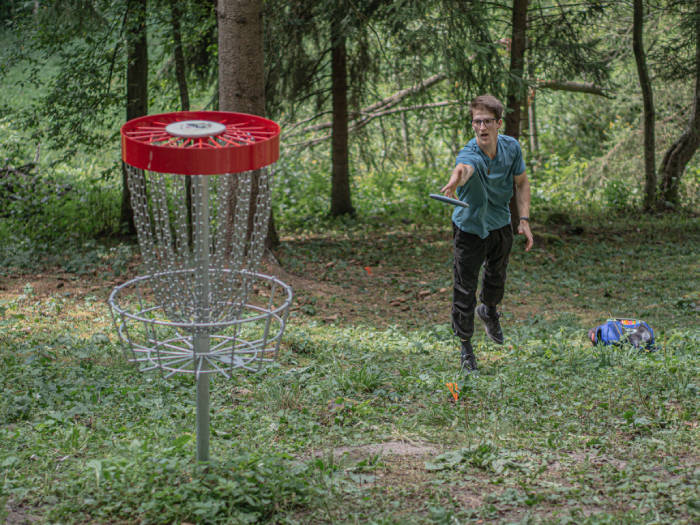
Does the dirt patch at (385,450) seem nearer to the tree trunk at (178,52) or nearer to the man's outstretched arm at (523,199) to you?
the man's outstretched arm at (523,199)

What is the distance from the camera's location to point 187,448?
3764 millimetres

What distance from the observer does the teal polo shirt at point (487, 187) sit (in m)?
4.85

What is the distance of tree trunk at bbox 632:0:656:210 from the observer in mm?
12453

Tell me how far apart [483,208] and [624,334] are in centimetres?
200

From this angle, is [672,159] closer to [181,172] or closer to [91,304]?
[91,304]

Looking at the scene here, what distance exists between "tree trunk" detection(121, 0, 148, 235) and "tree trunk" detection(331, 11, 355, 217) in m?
3.03

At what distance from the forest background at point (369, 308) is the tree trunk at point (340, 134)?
41 mm

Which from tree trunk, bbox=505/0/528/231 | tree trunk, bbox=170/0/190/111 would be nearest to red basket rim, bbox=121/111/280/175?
tree trunk, bbox=170/0/190/111

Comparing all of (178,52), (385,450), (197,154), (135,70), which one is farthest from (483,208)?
(135,70)

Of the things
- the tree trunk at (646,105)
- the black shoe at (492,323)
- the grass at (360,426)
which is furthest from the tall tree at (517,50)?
the black shoe at (492,323)

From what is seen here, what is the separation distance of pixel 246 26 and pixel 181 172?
566 cm

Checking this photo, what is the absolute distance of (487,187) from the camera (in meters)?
4.96

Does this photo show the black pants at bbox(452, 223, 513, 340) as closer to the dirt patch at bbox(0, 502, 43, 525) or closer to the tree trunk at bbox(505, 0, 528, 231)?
the dirt patch at bbox(0, 502, 43, 525)

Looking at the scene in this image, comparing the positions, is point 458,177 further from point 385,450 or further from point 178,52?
point 178,52
